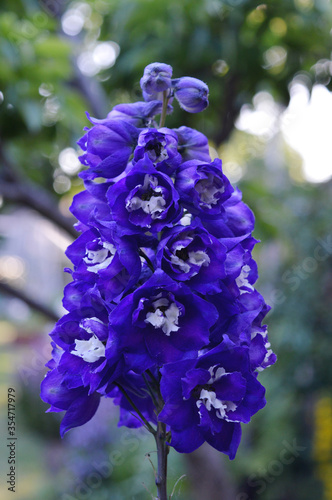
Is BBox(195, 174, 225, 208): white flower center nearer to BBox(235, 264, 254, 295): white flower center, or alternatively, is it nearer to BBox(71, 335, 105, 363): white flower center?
BBox(235, 264, 254, 295): white flower center

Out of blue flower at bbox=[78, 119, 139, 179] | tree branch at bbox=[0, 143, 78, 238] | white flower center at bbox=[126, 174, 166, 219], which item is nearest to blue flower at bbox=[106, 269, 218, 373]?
white flower center at bbox=[126, 174, 166, 219]

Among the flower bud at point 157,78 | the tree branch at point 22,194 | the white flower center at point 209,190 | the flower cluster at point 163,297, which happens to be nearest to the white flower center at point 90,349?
the flower cluster at point 163,297

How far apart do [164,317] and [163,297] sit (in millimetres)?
28

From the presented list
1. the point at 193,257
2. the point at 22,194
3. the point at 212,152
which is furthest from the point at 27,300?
the point at 193,257

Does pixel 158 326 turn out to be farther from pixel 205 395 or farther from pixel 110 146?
pixel 110 146

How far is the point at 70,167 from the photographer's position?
2.33m

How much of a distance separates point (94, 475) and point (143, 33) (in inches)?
149

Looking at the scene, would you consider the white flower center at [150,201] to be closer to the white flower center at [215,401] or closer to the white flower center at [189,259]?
the white flower center at [189,259]

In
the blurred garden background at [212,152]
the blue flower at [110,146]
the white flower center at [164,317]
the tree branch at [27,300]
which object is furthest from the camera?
the tree branch at [27,300]

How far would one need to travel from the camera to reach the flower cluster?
2.13 feet

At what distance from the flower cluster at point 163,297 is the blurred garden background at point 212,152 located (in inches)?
7.1

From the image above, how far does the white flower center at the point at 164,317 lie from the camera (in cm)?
64

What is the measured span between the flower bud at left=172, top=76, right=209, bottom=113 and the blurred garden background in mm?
613

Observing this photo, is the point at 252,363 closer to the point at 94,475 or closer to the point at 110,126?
the point at 110,126
